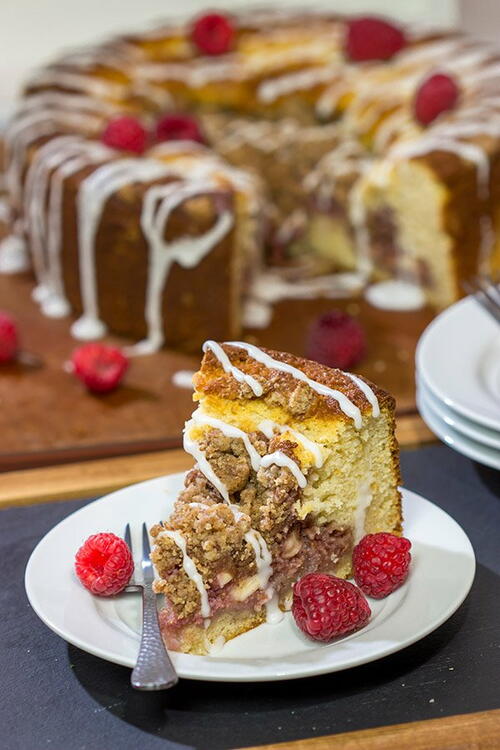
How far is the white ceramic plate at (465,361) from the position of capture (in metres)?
1.62

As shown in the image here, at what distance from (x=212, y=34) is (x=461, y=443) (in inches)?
88.6

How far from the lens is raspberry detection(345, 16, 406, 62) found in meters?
3.38

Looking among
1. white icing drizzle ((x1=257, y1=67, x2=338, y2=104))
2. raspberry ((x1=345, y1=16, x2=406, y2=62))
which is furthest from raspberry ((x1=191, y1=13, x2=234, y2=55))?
raspberry ((x1=345, y1=16, x2=406, y2=62))

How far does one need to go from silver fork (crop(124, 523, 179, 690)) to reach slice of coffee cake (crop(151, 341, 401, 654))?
28 mm

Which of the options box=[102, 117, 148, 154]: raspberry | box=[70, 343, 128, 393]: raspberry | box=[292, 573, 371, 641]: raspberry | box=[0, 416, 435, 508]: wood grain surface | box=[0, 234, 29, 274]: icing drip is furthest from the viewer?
box=[0, 234, 29, 274]: icing drip

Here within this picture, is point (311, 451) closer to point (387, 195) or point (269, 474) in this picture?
point (269, 474)

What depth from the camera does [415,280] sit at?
304 cm

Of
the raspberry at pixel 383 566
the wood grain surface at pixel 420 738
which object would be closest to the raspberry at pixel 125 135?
the raspberry at pixel 383 566

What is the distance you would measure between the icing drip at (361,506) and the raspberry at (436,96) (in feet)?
6.17

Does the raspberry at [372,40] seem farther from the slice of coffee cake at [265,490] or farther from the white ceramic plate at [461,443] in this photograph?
the slice of coffee cake at [265,490]

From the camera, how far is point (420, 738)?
1163 mm

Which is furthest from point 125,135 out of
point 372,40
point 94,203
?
point 372,40

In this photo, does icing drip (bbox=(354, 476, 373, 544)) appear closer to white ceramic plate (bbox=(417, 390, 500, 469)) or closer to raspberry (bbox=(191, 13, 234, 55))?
white ceramic plate (bbox=(417, 390, 500, 469))

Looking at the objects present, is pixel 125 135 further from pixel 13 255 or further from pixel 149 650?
pixel 149 650
